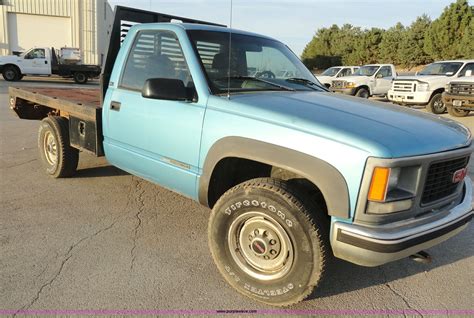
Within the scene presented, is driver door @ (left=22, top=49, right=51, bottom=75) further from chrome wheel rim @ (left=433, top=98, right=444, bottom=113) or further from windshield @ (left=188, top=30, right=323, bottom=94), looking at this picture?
windshield @ (left=188, top=30, right=323, bottom=94)

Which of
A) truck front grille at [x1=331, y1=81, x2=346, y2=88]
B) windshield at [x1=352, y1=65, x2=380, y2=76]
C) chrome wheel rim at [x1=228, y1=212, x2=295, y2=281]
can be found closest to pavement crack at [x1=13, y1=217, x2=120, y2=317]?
chrome wheel rim at [x1=228, y1=212, x2=295, y2=281]

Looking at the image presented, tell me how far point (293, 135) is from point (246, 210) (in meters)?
0.64

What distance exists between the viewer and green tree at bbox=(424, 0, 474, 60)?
4212 centimetres

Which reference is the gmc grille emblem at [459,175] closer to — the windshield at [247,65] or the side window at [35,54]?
the windshield at [247,65]

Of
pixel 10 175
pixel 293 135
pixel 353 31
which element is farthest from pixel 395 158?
pixel 353 31

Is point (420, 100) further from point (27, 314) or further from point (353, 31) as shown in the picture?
point (353, 31)

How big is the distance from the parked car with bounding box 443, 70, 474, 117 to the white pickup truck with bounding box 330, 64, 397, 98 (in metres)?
5.00

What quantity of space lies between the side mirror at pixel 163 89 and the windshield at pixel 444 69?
14.8 meters

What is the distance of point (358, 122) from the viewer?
283 cm

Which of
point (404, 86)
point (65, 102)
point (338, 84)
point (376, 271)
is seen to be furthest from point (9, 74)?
point (376, 271)

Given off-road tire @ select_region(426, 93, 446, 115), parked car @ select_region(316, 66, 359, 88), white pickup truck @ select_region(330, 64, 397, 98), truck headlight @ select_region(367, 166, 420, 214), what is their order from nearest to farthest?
truck headlight @ select_region(367, 166, 420, 214), off-road tire @ select_region(426, 93, 446, 115), white pickup truck @ select_region(330, 64, 397, 98), parked car @ select_region(316, 66, 359, 88)

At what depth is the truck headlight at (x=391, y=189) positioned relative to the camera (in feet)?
8.14

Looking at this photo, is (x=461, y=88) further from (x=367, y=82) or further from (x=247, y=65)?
(x=247, y=65)

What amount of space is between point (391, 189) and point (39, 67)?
996 inches
